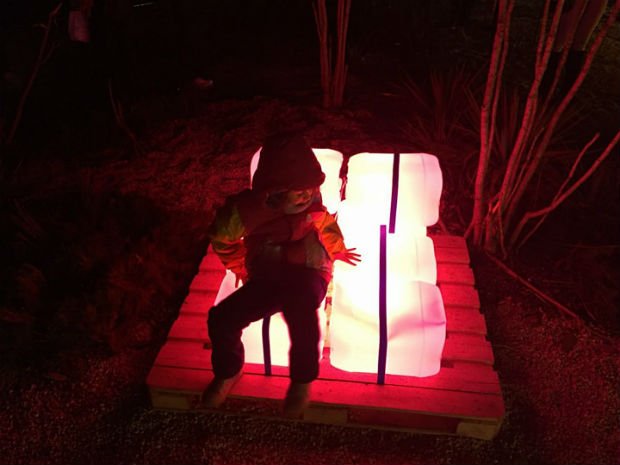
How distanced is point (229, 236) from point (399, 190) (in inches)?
35.7

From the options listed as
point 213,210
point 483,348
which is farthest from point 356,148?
point 483,348

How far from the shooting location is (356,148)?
4.34 metres

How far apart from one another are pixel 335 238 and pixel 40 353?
A: 5.46ft

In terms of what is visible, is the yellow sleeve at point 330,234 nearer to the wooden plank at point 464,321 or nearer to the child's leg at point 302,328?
the child's leg at point 302,328

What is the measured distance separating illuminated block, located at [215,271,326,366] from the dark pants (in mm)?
54

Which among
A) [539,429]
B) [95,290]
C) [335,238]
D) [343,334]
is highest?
[335,238]

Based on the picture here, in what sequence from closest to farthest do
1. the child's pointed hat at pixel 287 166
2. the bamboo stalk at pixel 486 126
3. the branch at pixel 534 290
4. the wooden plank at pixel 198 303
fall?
the child's pointed hat at pixel 287 166, the bamboo stalk at pixel 486 126, the wooden plank at pixel 198 303, the branch at pixel 534 290

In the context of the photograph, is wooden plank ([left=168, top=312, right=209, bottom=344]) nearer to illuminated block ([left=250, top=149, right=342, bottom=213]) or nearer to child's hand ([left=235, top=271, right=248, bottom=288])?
child's hand ([left=235, top=271, right=248, bottom=288])

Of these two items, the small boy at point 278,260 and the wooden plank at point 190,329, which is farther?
the wooden plank at point 190,329

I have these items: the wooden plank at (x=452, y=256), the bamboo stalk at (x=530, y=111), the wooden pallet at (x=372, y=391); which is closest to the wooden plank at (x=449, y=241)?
the wooden plank at (x=452, y=256)

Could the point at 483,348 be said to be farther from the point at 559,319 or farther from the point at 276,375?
the point at 276,375

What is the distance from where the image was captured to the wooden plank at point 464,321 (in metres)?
2.58

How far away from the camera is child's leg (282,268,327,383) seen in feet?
7.01

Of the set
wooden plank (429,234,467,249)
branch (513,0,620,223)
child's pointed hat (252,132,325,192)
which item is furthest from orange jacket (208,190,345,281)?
branch (513,0,620,223)
